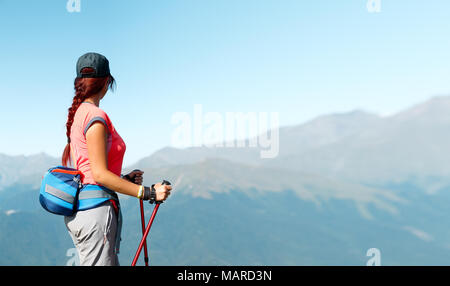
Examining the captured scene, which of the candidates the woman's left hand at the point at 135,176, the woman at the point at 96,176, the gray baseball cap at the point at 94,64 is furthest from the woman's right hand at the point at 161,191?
the gray baseball cap at the point at 94,64

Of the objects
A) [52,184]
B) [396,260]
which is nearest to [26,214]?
[396,260]

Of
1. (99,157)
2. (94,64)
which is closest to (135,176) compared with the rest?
(99,157)

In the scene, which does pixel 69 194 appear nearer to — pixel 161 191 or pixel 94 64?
pixel 161 191

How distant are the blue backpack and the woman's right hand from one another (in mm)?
271

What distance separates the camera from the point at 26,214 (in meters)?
164

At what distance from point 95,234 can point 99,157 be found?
47 cm

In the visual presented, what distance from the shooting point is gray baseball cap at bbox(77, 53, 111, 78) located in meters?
2.61

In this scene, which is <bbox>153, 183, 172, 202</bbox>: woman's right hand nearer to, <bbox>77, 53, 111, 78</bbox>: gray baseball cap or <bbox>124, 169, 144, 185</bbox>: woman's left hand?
<bbox>124, 169, 144, 185</bbox>: woman's left hand

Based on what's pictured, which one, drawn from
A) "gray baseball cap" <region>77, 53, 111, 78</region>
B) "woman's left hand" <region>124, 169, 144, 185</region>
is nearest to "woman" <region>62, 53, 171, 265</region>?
"gray baseball cap" <region>77, 53, 111, 78</region>

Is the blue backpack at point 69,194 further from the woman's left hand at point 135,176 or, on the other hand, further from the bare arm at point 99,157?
the woman's left hand at point 135,176

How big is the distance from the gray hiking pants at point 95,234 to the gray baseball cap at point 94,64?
A: 2.71ft

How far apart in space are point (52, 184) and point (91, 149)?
1.20ft

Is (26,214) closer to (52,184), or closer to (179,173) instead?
(179,173)

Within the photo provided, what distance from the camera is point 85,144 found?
2.56m
